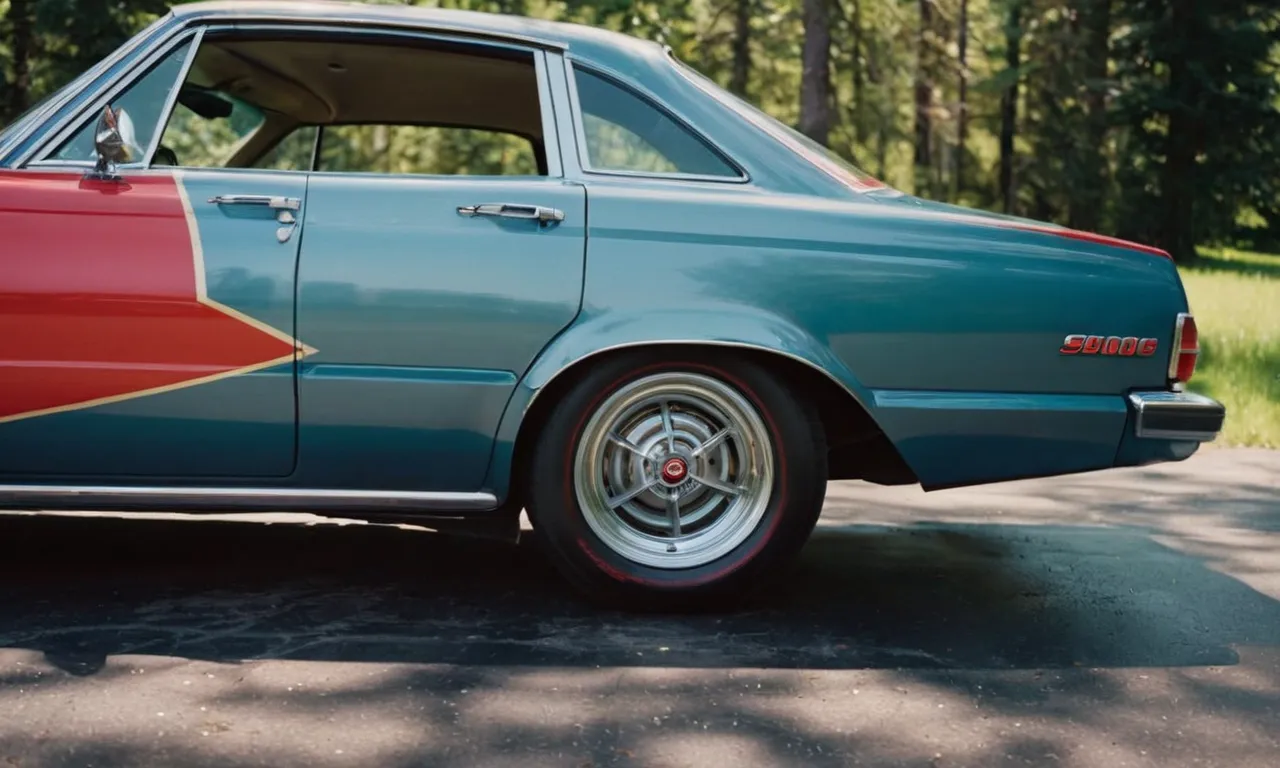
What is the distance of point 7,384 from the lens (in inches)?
149

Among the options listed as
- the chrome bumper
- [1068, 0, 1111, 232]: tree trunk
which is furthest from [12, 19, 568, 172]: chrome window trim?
[1068, 0, 1111, 232]: tree trunk

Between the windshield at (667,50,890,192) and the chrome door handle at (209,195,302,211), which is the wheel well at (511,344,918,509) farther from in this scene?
the chrome door handle at (209,195,302,211)

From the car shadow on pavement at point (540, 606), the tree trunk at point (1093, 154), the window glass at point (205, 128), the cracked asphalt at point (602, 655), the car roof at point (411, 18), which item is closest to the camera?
the cracked asphalt at point (602, 655)

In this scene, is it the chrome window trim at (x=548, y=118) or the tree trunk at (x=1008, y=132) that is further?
the tree trunk at (x=1008, y=132)

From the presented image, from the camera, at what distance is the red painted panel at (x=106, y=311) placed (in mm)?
3770

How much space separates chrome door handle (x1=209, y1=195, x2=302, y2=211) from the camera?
12.5 ft

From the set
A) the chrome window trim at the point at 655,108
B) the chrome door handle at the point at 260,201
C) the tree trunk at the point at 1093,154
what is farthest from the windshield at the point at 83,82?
the tree trunk at the point at 1093,154

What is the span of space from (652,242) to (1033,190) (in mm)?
29958

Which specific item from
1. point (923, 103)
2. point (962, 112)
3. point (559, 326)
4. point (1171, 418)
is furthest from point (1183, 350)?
point (962, 112)

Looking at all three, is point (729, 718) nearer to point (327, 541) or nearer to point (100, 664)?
point (100, 664)

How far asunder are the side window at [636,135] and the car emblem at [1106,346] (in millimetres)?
1062

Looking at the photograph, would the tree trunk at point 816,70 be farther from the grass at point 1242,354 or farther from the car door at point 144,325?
the car door at point 144,325

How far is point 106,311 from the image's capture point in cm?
377

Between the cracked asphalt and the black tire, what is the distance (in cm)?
9
